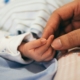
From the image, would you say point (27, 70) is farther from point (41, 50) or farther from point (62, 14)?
point (62, 14)

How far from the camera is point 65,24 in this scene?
626mm

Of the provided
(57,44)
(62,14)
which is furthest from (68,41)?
(62,14)

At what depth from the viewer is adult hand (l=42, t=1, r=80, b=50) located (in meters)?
0.46

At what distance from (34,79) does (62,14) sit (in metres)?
0.25

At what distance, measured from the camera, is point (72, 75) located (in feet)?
1.28

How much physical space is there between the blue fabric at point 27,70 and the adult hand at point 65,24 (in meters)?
0.06

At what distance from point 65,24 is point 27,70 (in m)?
0.22

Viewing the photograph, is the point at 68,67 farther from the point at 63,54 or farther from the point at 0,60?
the point at 0,60

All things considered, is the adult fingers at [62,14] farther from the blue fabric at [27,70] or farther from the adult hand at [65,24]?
the blue fabric at [27,70]

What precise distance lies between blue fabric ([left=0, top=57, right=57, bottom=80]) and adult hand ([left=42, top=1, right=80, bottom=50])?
2.5 inches

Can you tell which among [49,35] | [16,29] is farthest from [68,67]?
[16,29]

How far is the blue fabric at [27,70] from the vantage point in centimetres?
45

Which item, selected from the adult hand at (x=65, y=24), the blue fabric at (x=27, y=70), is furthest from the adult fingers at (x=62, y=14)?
the blue fabric at (x=27, y=70)

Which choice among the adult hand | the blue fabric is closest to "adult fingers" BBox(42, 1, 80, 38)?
the adult hand
